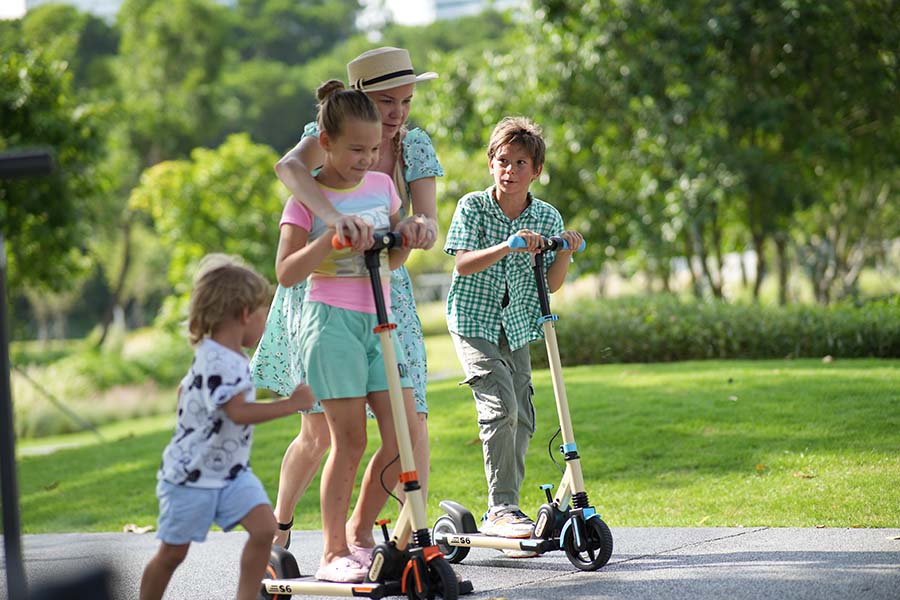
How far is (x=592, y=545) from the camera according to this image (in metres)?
4.58

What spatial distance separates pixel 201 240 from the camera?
24.9 metres

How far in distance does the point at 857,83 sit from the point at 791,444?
9.27 meters

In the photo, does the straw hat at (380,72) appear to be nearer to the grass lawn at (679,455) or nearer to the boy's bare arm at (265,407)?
the boy's bare arm at (265,407)

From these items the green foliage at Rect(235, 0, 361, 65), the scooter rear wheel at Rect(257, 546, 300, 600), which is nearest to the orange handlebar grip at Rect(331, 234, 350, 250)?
the scooter rear wheel at Rect(257, 546, 300, 600)

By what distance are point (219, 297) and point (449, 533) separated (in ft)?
6.11

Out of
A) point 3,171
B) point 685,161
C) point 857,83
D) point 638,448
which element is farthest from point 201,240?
point 3,171

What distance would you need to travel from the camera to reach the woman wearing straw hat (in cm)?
425

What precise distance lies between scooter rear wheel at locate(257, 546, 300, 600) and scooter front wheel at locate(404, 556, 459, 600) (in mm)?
584

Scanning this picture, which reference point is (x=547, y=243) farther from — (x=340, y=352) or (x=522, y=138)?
(x=340, y=352)

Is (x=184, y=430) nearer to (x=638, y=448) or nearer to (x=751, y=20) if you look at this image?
(x=638, y=448)

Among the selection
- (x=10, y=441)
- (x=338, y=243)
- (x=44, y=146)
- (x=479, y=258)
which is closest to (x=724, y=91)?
(x=44, y=146)

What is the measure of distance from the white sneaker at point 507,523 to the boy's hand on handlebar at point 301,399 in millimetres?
1627

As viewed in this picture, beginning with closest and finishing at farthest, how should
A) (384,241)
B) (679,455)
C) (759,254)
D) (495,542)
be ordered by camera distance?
(384,241) → (495,542) → (679,455) → (759,254)

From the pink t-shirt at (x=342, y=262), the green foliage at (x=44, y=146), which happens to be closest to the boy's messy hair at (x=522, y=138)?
the pink t-shirt at (x=342, y=262)
